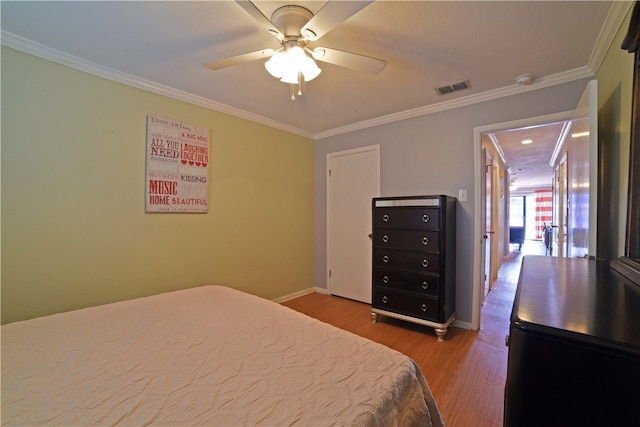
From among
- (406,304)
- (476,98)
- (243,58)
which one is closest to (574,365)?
(243,58)

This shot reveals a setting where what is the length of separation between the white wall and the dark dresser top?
164 centimetres

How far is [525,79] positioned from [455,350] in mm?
2337

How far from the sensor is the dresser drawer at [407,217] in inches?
96.3

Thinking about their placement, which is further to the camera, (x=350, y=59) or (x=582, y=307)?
(x=350, y=59)

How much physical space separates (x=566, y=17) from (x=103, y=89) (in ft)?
10.4

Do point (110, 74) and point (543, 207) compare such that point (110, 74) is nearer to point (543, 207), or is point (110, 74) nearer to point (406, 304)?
point (406, 304)

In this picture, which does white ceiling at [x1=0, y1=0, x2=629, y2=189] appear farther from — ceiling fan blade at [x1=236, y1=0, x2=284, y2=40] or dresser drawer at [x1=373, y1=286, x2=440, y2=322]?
dresser drawer at [x1=373, y1=286, x2=440, y2=322]

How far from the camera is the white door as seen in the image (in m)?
3.37

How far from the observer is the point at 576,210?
193 cm

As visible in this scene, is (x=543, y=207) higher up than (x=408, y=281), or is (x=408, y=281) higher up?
(x=543, y=207)

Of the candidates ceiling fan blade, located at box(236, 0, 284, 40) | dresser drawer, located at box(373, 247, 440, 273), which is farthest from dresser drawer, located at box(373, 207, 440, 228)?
ceiling fan blade, located at box(236, 0, 284, 40)

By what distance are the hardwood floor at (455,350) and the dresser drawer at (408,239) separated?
83 centimetres

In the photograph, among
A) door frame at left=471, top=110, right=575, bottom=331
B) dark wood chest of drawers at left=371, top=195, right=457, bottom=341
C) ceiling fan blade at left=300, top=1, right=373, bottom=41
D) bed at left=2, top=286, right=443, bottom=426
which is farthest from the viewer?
door frame at left=471, top=110, right=575, bottom=331

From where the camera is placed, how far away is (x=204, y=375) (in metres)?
0.95
